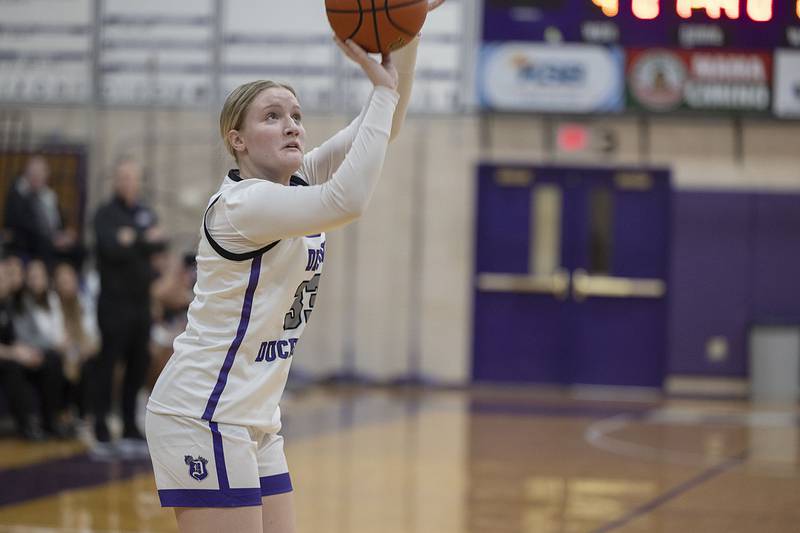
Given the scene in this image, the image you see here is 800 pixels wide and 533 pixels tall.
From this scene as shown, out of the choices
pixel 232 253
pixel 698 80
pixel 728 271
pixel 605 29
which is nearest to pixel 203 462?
pixel 232 253

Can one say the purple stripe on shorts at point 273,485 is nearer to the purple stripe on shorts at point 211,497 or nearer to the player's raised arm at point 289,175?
the purple stripe on shorts at point 211,497

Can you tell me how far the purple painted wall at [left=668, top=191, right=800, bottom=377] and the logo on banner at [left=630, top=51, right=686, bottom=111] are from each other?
3.38 feet

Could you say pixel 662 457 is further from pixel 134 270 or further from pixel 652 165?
pixel 652 165

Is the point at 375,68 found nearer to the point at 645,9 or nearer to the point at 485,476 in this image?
the point at 485,476

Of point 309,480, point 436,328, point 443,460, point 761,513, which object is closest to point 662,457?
A: point 443,460

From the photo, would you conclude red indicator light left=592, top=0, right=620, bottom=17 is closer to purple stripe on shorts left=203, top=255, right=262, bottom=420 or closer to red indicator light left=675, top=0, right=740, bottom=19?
red indicator light left=675, top=0, right=740, bottom=19

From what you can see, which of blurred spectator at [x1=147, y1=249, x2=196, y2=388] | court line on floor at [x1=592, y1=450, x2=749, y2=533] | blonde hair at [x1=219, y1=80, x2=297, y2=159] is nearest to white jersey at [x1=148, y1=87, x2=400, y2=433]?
blonde hair at [x1=219, y1=80, x2=297, y2=159]

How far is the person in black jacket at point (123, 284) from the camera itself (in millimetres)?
7148

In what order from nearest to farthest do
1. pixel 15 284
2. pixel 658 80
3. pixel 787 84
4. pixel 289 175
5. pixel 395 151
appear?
pixel 289 175
pixel 15 284
pixel 787 84
pixel 658 80
pixel 395 151

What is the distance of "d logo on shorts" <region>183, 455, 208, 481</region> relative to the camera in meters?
2.57

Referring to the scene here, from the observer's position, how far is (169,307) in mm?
9289

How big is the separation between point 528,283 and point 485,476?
→ 6287mm

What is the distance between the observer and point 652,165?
12.7 meters

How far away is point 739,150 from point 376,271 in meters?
4.00
